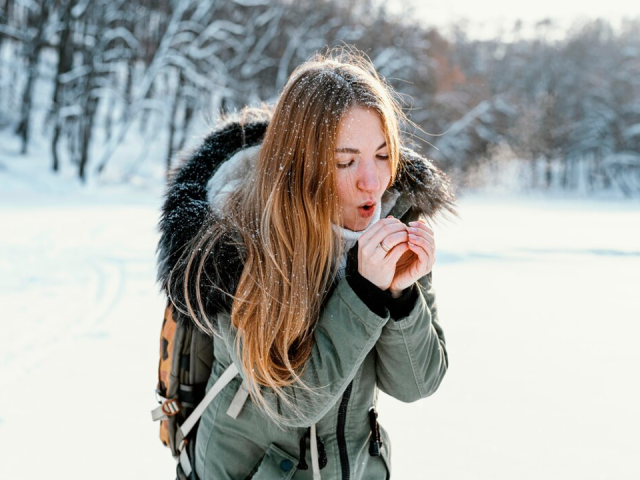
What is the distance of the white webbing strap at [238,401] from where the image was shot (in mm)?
1577

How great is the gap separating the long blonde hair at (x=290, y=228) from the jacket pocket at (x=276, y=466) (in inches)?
6.2

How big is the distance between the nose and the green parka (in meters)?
0.18

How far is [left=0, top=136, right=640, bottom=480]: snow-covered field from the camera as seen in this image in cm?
291

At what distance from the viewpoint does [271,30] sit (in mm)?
27266

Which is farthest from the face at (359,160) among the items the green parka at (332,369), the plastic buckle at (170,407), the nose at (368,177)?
the plastic buckle at (170,407)

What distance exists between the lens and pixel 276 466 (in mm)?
1535

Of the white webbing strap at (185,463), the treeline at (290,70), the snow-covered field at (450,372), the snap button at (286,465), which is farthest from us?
the treeline at (290,70)

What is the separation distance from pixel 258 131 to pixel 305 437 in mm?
1184

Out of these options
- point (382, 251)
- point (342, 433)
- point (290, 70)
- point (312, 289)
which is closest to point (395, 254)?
point (382, 251)

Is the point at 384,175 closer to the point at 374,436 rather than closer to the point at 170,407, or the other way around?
the point at 374,436

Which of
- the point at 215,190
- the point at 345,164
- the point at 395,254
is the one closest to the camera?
the point at 395,254

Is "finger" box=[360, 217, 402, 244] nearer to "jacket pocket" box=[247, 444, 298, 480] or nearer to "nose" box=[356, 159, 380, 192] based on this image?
"nose" box=[356, 159, 380, 192]

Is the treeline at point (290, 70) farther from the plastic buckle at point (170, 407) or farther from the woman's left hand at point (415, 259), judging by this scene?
the woman's left hand at point (415, 259)

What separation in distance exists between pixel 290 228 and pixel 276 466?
67 centimetres
